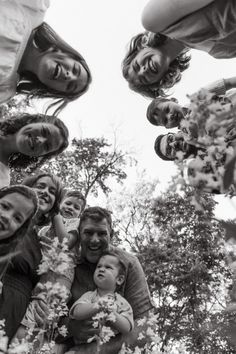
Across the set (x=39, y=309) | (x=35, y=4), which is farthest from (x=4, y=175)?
(x=35, y=4)

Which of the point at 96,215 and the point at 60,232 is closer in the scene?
the point at 96,215

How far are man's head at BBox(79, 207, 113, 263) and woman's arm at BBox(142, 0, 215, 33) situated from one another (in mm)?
1089

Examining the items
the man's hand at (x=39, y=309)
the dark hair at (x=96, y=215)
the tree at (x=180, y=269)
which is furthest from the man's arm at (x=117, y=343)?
the tree at (x=180, y=269)

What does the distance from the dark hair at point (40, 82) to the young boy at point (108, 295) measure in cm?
116

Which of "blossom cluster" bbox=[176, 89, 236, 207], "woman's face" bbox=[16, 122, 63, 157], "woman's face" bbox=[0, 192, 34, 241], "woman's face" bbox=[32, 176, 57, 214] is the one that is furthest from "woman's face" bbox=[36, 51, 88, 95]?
"blossom cluster" bbox=[176, 89, 236, 207]

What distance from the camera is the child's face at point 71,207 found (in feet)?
13.4

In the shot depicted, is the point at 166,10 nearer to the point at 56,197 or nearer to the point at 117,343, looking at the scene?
the point at 56,197

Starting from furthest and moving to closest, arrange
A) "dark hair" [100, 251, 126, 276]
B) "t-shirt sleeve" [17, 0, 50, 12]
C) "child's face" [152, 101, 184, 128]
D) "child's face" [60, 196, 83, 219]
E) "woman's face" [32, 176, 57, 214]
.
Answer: "child's face" [60, 196, 83, 219]
"child's face" [152, 101, 184, 128]
"woman's face" [32, 176, 57, 214]
"t-shirt sleeve" [17, 0, 50, 12]
"dark hair" [100, 251, 126, 276]

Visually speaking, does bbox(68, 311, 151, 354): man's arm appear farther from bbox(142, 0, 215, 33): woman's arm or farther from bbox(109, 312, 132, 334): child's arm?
bbox(142, 0, 215, 33): woman's arm

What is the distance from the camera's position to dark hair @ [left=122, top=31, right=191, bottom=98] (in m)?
3.17

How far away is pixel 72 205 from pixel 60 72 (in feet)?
4.38

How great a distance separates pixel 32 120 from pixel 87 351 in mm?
1445

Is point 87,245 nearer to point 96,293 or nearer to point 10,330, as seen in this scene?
point 96,293

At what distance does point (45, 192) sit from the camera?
2988 mm
